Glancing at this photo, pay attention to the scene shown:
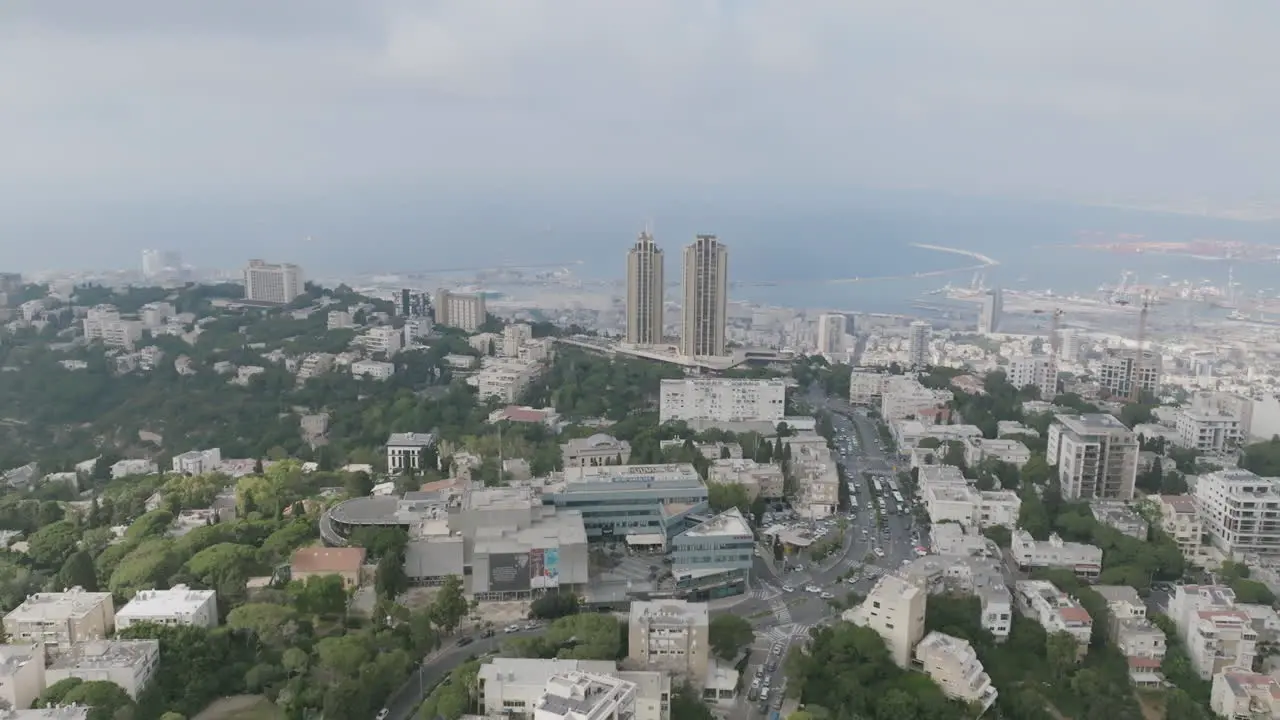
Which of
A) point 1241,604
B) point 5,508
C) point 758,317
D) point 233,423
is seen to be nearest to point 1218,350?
point 758,317

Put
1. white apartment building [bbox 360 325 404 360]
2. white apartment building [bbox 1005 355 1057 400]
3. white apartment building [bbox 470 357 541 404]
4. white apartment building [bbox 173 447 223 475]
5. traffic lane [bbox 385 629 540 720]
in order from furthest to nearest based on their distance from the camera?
white apartment building [bbox 360 325 404 360]
white apartment building [bbox 1005 355 1057 400]
white apartment building [bbox 470 357 541 404]
white apartment building [bbox 173 447 223 475]
traffic lane [bbox 385 629 540 720]

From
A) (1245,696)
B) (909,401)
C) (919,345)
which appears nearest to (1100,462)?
(909,401)

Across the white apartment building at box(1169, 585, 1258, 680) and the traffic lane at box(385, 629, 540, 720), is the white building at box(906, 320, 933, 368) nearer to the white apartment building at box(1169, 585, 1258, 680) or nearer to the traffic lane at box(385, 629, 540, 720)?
the white apartment building at box(1169, 585, 1258, 680)

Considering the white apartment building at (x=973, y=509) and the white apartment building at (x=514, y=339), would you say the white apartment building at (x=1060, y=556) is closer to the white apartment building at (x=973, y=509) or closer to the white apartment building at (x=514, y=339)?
the white apartment building at (x=973, y=509)

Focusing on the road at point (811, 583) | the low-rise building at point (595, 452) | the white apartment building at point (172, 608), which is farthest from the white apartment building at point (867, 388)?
the white apartment building at point (172, 608)

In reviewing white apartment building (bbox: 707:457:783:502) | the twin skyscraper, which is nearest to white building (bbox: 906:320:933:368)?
the twin skyscraper

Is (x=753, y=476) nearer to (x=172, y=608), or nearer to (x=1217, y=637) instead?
(x=1217, y=637)
